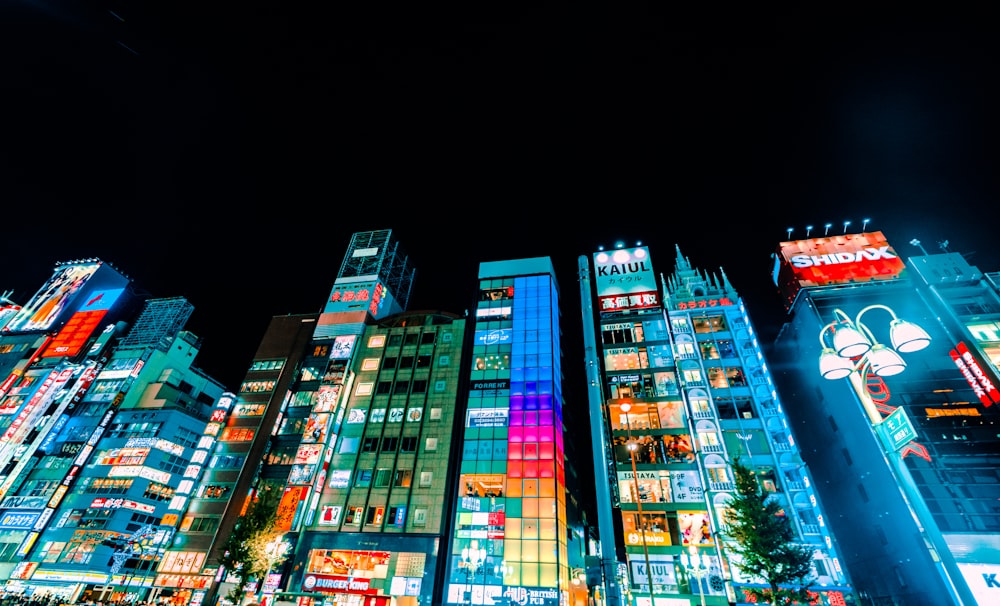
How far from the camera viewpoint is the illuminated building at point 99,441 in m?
56.4

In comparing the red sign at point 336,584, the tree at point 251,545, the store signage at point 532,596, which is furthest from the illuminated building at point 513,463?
the tree at point 251,545

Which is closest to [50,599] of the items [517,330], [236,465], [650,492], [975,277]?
[236,465]

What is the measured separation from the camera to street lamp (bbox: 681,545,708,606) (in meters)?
37.8

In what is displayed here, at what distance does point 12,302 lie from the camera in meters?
95.8

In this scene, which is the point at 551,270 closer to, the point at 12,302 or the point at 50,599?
the point at 50,599

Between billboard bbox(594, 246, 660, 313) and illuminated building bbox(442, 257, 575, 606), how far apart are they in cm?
673

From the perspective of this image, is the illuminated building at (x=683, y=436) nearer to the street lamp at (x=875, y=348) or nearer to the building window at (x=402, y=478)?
the building window at (x=402, y=478)

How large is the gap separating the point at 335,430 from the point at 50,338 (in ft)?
229

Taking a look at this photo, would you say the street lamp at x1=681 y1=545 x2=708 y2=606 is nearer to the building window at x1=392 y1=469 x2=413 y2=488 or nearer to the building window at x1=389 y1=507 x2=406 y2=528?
the building window at x1=389 y1=507 x2=406 y2=528

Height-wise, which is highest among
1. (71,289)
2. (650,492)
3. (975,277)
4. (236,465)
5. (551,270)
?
(71,289)

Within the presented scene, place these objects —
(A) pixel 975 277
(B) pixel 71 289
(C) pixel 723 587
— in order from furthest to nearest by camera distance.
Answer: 1. (B) pixel 71 289
2. (A) pixel 975 277
3. (C) pixel 723 587

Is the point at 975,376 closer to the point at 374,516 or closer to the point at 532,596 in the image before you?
the point at 532,596

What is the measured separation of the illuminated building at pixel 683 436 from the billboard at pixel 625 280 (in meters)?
0.19

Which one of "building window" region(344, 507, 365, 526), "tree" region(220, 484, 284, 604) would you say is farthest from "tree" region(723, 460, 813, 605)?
"tree" region(220, 484, 284, 604)
